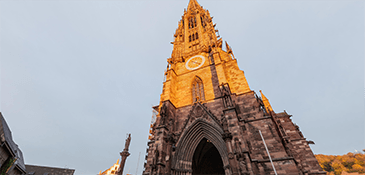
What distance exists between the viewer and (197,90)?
15.4 metres

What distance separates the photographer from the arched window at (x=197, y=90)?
14691mm

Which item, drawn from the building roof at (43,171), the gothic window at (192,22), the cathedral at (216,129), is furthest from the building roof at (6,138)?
the building roof at (43,171)

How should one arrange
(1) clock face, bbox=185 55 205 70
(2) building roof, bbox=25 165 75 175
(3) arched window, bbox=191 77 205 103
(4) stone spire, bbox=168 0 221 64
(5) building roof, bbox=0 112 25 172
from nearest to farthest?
(5) building roof, bbox=0 112 25 172 < (3) arched window, bbox=191 77 205 103 < (1) clock face, bbox=185 55 205 70 < (4) stone spire, bbox=168 0 221 64 < (2) building roof, bbox=25 165 75 175

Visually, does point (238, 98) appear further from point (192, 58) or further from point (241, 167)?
point (192, 58)

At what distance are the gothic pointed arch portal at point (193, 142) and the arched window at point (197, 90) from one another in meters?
3.01

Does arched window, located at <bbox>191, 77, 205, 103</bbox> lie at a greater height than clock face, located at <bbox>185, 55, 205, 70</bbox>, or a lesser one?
lesser

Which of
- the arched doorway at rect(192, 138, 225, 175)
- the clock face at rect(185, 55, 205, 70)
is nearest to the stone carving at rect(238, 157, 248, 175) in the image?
the arched doorway at rect(192, 138, 225, 175)

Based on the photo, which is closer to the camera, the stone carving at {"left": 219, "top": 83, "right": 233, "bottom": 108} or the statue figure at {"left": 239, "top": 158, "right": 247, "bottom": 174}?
the statue figure at {"left": 239, "top": 158, "right": 247, "bottom": 174}

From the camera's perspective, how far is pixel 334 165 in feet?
127

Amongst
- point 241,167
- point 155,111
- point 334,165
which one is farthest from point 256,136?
point 334,165

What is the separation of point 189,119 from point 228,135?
373 cm

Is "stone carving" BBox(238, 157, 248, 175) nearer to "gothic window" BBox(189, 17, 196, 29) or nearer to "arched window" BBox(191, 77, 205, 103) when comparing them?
"arched window" BBox(191, 77, 205, 103)

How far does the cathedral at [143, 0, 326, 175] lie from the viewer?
9.24 m

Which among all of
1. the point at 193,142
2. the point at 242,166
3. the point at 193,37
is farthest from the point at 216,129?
the point at 193,37
